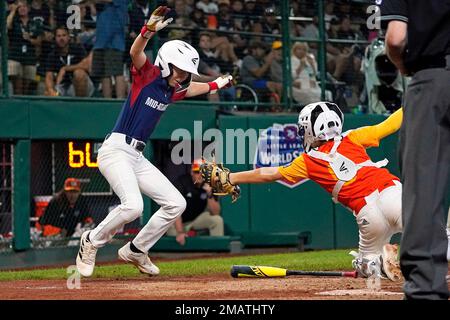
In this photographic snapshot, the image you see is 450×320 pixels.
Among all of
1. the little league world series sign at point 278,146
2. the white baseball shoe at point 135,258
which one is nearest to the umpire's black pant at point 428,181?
the white baseball shoe at point 135,258

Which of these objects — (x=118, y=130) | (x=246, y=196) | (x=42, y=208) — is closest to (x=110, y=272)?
(x=118, y=130)

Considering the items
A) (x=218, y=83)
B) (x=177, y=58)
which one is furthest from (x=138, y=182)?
(x=218, y=83)

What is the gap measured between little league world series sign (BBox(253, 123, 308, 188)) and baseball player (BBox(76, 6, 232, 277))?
593 centimetres

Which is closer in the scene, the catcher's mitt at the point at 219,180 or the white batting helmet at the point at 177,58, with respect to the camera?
the catcher's mitt at the point at 219,180

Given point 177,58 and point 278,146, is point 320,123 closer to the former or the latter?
point 177,58

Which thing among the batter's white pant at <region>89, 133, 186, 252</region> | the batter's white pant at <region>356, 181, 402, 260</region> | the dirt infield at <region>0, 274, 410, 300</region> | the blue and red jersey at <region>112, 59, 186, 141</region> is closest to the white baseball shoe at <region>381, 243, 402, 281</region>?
the dirt infield at <region>0, 274, 410, 300</region>

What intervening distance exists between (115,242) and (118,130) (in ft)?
19.1

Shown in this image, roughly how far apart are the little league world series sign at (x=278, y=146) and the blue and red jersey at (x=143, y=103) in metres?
6.06

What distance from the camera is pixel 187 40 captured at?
15.8 m

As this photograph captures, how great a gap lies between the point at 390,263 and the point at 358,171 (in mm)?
967

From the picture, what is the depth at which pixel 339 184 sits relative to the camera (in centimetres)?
862

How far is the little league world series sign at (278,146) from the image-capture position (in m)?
16.0

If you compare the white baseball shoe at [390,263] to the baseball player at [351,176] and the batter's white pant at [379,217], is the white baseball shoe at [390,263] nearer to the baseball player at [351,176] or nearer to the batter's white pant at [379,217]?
the baseball player at [351,176]
